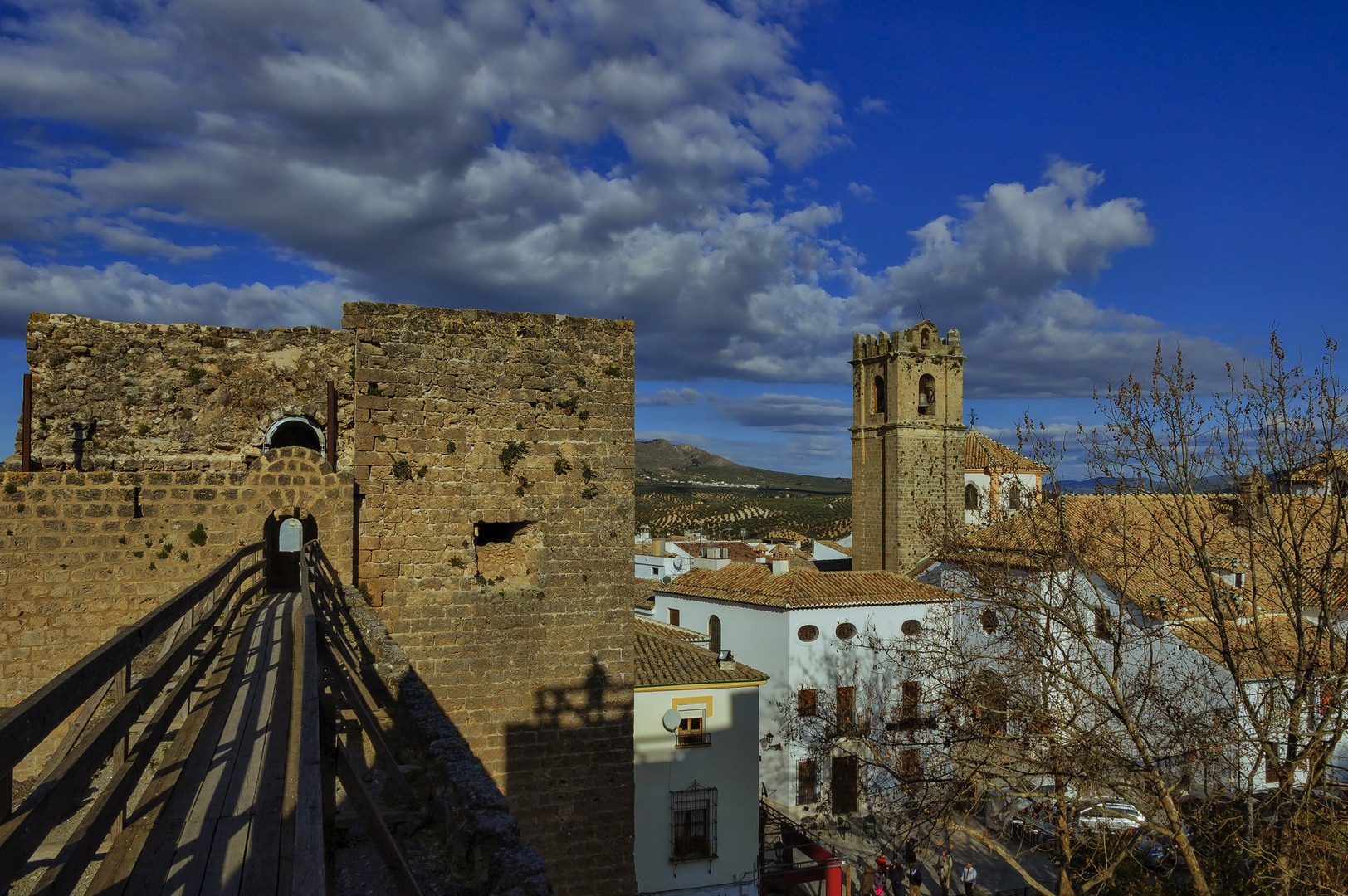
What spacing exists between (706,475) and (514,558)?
439 ft

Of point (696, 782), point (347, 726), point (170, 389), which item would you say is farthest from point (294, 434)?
point (696, 782)

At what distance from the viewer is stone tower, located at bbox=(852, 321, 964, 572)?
29.9 meters

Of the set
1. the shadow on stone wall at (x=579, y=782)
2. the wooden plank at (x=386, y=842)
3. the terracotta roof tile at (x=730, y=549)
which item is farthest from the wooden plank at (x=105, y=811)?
the terracotta roof tile at (x=730, y=549)

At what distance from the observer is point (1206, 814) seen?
1030 cm

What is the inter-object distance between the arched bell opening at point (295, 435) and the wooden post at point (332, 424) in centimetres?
9

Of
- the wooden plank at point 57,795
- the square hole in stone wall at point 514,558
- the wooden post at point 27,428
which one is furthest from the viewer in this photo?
the square hole in stone wall at point 514,558

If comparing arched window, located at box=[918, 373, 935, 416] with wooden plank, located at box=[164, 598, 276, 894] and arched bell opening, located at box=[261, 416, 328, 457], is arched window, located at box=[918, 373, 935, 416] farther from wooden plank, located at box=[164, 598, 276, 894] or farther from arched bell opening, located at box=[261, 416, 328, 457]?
wooden plank, located at box=[164, 598, 276, 894]

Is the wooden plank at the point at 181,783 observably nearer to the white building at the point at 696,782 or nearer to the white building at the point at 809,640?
the white building at the point at 696,782

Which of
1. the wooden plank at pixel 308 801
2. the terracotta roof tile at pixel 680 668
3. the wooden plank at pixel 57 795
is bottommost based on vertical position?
the terracotta roof tile at pixel 680 668

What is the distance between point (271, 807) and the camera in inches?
97.7

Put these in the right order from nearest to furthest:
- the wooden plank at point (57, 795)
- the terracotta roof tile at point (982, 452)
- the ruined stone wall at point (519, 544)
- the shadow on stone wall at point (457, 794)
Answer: the wooden plank at point (57, 795) < the shadow on stone wall at point (457, 794) < the ruined stone wall at point (519, 544) < the terracotta roof tile at point (982, 452)

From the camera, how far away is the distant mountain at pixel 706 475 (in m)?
127

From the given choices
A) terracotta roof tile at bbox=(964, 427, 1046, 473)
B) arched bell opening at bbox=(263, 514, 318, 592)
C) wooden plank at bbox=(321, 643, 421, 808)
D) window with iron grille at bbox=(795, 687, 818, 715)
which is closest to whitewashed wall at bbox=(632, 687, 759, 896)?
window with iron grille at bbox=(795, 687, 818, 715)

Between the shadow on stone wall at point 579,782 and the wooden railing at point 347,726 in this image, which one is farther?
the shadow on stone wall at point 579,782
